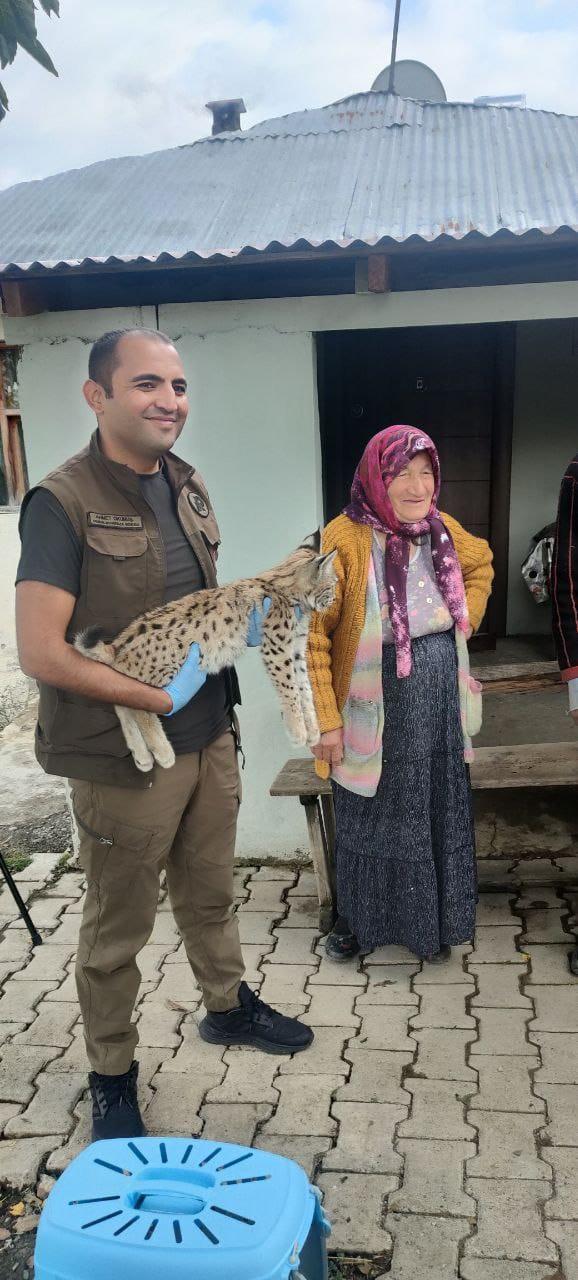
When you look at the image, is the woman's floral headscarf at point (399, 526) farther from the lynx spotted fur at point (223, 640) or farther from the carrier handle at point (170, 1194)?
the carrier handle at point (170, 1194)

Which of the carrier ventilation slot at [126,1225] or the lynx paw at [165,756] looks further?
the lynx paw at [165,756]

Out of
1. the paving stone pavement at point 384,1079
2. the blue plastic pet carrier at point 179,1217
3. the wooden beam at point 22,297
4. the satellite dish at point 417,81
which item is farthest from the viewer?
the satellite dish at point 417,81

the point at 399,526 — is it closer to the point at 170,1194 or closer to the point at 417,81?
the point at 170,1194

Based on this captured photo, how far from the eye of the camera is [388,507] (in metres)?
3.16

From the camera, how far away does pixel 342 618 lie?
3293 millimetres

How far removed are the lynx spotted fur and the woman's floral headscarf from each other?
388mm

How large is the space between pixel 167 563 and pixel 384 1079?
6.28 ft

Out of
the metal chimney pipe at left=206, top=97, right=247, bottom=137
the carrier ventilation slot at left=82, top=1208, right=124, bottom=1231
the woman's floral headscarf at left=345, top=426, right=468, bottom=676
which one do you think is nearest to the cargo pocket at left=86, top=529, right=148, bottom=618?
the woman's floral headscarf at left=345, top=426, right=468, bottom=676

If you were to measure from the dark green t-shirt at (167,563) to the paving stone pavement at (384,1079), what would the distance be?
1.26 meters

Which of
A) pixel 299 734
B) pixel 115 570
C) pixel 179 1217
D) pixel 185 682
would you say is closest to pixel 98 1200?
pixel 179 1217

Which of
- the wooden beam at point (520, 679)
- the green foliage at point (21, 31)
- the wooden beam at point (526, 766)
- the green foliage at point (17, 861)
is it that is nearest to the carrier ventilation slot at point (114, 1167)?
the wooden beam at point (526, 766)

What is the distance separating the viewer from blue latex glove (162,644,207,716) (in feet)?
8.51

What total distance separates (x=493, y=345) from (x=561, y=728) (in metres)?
2.87

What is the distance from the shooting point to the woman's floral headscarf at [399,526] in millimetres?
3100
